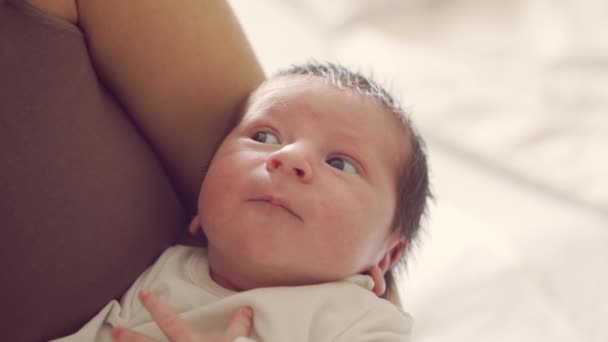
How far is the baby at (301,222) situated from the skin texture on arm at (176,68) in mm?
41

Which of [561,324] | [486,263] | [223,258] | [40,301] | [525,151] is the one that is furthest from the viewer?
[525,151]

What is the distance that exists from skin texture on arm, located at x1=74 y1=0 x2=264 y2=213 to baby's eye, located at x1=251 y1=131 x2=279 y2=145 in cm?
6

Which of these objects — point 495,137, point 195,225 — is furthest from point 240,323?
point 495,137

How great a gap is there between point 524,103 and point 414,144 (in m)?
0.60

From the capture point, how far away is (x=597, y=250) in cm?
113

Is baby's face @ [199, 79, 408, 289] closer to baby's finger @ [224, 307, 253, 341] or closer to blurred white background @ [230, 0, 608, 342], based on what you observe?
baby's finger @ [224, 307, 253, 341]

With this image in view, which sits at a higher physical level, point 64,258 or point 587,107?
point 64,258

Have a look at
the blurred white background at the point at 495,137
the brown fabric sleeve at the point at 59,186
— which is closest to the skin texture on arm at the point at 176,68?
the brown fabric sleeve at the point at 59,186

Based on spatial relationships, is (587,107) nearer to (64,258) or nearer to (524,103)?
(524,103)

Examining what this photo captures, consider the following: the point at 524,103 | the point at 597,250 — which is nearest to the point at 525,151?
the point at 524,103

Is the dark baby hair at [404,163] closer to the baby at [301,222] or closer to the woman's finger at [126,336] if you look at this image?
the baby at [301,222]

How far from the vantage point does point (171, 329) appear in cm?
64

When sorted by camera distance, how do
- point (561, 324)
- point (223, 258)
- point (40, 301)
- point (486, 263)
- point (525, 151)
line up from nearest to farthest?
point (40, 301), point (223, 258), point (561, 324), point (486, 263), point (525, 151)

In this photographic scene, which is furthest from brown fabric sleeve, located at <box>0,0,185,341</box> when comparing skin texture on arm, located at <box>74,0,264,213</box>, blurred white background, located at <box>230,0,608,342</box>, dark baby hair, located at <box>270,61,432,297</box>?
blurred white background, located at <box>230,0,608,342</box>
